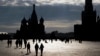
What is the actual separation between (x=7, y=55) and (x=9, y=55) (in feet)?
0.97

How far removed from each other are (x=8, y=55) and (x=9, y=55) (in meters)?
0.15

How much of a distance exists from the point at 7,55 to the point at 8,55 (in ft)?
0.51

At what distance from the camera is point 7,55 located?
4794 centimetres

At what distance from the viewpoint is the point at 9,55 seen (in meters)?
47.9

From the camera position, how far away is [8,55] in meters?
47.9
